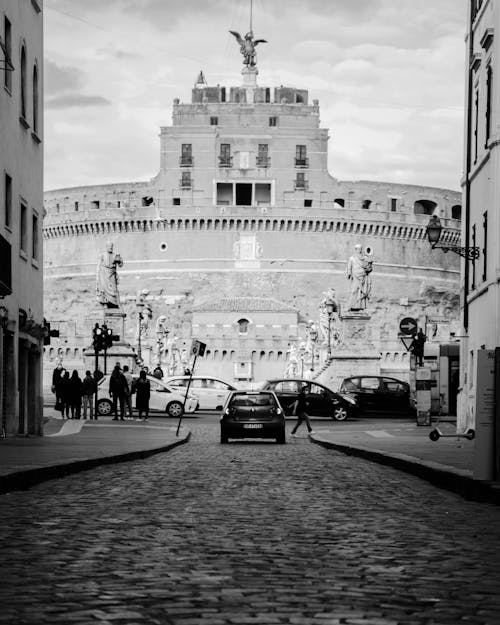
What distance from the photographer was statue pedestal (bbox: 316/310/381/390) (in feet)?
174

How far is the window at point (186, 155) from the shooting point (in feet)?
381

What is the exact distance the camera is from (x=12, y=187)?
24.7 meters

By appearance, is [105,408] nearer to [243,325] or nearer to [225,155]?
[243,325]

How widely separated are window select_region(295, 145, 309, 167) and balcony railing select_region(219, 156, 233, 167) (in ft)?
18.1

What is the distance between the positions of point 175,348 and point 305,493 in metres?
85.0

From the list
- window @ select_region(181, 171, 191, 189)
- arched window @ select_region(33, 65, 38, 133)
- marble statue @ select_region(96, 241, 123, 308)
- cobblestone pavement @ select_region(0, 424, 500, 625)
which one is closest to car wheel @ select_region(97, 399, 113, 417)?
marble statue @ select_region(96, 241, 123, 308)

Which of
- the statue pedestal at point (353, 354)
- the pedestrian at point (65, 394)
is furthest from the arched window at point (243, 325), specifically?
the pedestrian at point (65, 394)

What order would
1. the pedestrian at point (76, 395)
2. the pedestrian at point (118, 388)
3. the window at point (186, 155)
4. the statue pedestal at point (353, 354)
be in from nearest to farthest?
the pedestrian at point (118, 388) < the pedestrian at point (76, 395) < the statue pedestal at point (353, 354) < the window at point (186, 155)

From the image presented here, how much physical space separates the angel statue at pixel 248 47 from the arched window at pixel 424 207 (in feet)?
63.1

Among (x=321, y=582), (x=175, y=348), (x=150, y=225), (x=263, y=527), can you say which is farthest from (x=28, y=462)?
(x=150, y=225)

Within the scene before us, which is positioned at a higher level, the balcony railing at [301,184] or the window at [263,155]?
the window at [263,155]

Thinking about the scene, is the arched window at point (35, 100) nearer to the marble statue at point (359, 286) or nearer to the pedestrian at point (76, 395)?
the pedestrian at point (76, 395)

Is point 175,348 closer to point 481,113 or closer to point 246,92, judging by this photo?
point 246,92

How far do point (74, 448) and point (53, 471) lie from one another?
18.3 ft
